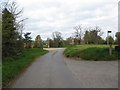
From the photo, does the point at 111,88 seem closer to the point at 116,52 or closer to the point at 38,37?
the point at 116,52

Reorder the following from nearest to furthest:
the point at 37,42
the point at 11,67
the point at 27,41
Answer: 1. the point at 11,67
2. the point at 27,41
3. the point at 37,42

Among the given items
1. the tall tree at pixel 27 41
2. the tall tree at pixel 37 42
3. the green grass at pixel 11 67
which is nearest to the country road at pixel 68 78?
the green grass at pixel 11 67

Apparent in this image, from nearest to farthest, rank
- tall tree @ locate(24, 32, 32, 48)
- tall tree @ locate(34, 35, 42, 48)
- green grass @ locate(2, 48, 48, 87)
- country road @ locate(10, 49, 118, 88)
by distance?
country road @ locate(10, 49, 118, 88) → green grass @ locate(2, 48, 48, 87) → tall tree @ locate(24, 32, 32, 48) → tall tree @ locate(34, 35, 42, 48)

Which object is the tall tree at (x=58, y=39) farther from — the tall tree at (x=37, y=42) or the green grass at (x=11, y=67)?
the green grass at (x=11, y=67)

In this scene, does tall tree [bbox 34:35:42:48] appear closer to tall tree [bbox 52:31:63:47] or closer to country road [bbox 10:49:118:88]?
tall tree [bbox 52:31:63:47]

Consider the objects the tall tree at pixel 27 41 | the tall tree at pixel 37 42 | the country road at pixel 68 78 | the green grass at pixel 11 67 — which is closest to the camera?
the country road at pixel 68 78

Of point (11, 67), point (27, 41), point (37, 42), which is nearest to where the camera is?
point (11, 67)

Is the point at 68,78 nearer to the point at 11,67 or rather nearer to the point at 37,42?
the point at 11,67

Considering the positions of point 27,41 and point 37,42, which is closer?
point 27,41

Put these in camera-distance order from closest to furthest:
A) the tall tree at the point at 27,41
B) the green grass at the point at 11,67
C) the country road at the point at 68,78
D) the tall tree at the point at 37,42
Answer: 1. the country road at the point at 68,78
2. the green grass at the point at 11,67
3. the tall tree at the point at 27,41
4. the tall tree at the point at 37,42

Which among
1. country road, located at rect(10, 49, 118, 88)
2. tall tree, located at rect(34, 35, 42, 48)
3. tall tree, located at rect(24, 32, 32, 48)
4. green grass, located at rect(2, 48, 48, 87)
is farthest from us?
tall tree, located at rect(34, 35, 42, 48)

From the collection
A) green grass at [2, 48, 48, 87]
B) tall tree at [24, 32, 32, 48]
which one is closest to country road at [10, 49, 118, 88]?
green grass at [2, 48, 48, 87]

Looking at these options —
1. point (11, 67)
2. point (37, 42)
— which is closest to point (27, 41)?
point (37, 42)

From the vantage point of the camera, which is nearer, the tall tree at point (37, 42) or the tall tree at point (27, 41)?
the tall tree at point (27, 41)
